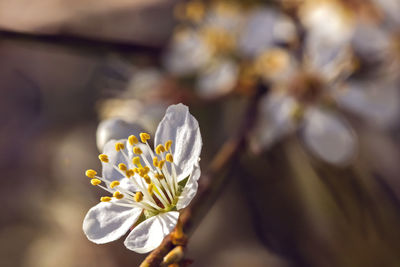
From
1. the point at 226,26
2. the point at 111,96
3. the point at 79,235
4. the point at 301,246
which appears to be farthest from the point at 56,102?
the point at 301,246

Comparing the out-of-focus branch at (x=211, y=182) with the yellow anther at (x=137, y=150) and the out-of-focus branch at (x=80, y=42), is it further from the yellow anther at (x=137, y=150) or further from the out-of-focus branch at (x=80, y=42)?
the out-of-focus branch at (x=80, y=42)

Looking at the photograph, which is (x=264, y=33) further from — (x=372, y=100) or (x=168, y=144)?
(x=168, y=144)

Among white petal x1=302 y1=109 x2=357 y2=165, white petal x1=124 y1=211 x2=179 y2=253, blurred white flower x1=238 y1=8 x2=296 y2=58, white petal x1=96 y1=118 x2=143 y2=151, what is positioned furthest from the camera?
blurred white flower x1=238 y1=8 x2=296 y2=58

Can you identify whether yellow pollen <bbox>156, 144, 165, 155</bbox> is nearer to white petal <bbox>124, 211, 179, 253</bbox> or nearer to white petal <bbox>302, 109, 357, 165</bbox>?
white petal <bbox>124, 211, 179, 253</bbox>

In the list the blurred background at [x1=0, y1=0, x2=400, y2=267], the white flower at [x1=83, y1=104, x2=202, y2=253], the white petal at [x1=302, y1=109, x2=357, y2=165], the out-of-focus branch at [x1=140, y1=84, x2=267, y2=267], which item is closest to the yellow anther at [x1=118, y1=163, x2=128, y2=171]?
the white flower at [x1=83, y1=104, x2=202, y2=253]

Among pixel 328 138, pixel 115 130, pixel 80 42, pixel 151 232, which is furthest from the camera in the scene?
pixel 80 42

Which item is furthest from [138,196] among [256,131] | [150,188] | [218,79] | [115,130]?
[218,79]

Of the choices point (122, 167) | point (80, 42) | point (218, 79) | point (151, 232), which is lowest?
point (151, 232)
